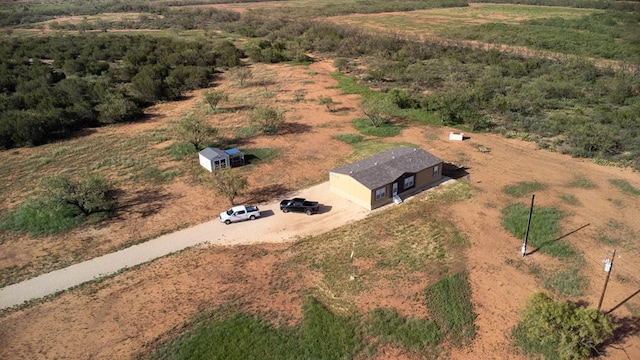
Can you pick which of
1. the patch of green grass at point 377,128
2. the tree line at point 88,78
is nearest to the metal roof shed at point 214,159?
the patch of green grass at point 377,128

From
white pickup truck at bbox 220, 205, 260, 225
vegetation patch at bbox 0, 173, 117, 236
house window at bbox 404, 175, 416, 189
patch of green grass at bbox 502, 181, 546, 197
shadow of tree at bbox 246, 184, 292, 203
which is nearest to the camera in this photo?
white pickup truck at bbox 220, 205, 260, 225

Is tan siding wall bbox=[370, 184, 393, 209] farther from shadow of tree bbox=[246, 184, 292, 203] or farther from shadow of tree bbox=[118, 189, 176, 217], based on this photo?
shadow of tree bbox=[118, 189, 176, 217]

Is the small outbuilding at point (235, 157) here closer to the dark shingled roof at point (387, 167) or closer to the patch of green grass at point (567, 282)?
the dark shingled roof at point (387, 167)

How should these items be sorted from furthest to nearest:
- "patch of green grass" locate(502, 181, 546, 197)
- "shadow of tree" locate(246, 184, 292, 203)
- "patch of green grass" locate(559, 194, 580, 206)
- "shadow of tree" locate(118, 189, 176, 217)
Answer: "shadow of tree" locate(246, 184, 292, 203), "patch of green grass" locate(502, 181, 546, 197), "shadow of tree" locate(118, 189, 176, 217), "patch of green grass" locate(559, 194, 580, 206)

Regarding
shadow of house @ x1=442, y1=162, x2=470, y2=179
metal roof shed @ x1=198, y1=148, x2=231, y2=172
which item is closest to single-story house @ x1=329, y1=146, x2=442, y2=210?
shadow of house @ x1=442, y1=162, x2=470, y2=179

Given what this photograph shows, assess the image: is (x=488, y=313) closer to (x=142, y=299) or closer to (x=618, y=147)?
(x=142, y=299)

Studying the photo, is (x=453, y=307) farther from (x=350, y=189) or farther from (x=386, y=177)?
(x=350, y=189)

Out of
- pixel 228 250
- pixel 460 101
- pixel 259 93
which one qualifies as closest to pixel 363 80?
pixel 259 93
